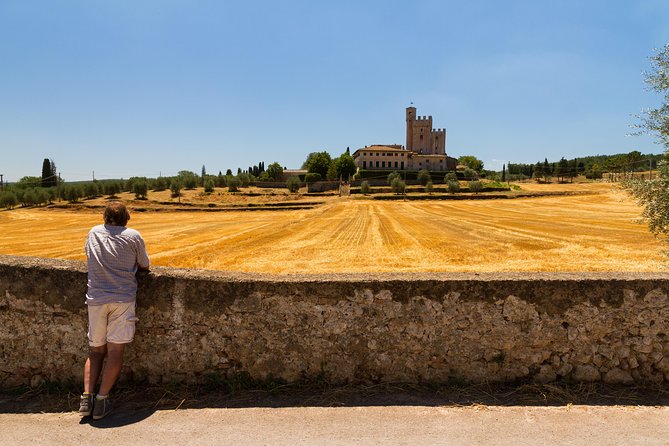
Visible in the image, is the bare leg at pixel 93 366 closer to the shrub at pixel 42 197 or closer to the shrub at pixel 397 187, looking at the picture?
the shrub at pixel 397 187

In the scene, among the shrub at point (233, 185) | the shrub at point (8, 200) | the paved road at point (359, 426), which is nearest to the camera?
the paved road at point (359, 426)

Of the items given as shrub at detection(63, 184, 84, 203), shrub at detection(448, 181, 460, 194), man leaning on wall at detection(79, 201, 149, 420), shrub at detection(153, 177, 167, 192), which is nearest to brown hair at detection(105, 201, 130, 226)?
man leaning on wall at detection(79, 201, 149, 420)

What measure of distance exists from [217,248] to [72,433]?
24.9m

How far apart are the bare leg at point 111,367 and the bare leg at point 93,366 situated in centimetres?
10

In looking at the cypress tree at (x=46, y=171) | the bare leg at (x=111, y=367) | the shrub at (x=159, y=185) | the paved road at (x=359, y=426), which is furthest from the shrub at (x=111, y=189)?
the paved road at (x=359, y=426)

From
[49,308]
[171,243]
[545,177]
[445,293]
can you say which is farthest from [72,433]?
[545,177]

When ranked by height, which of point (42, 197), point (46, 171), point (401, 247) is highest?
point (46, 171)

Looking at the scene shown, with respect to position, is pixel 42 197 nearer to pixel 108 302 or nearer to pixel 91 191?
pixel 91 191

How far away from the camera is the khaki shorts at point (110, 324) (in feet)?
12.0

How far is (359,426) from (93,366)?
2588 mm

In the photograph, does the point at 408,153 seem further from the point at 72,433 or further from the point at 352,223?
→ the point at 72,433

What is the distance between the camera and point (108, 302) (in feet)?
12.0

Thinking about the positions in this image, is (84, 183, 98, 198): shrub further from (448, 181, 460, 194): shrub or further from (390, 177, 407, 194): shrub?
(448, 181, 460, 194): shrub

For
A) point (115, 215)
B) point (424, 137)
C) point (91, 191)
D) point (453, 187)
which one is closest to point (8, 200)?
point (91, 191)
